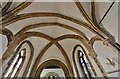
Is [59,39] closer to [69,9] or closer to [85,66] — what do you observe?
[85,66]

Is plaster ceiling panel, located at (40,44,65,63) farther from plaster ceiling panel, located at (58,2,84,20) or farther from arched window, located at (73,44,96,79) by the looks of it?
plaster ceiling panel, located at (58,2,84,20)

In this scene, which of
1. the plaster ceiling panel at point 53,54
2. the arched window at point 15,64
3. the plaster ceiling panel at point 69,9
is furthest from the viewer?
the plaster ceiling panel at point 53,54

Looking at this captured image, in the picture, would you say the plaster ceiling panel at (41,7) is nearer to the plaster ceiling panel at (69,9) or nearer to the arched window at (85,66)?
the plaster ceiling panel at (69,9)

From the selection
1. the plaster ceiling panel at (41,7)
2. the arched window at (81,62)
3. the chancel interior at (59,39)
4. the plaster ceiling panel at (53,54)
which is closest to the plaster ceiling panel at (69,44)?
the chancel interior at (59,39)

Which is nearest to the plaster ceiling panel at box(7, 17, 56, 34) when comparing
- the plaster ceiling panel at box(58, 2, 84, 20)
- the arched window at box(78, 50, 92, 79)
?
the plaster ceiling panel at box(58, 2, 84, 20)

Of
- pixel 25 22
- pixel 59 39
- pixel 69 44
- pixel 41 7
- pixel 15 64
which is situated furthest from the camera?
pixel 69 44

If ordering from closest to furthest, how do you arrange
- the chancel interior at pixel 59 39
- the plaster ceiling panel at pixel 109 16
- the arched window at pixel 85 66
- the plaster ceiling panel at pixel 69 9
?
1. the plaster ceiling panel at pixel 109 16
2. the chancel interior at pixel 59 39
3. the plaster ceiling panel at pixel 69 9
4. the arched window at pixel 85 66

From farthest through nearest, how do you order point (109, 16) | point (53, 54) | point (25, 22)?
1. point (53, 54)
2. point (25, 22)
3. point (109, 16)

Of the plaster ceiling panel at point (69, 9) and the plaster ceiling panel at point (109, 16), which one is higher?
the plaster ceiling panel at point (69, 9)

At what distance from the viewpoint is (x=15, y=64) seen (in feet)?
30.4

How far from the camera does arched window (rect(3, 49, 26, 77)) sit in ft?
28.5

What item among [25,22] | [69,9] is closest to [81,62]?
[69,9]

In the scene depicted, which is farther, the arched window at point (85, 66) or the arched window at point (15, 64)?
the arched window at point (85, 66)

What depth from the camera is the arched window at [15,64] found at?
8.68 m
